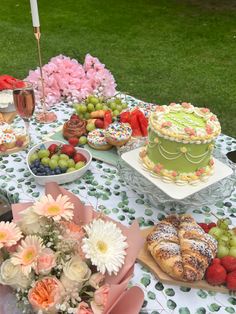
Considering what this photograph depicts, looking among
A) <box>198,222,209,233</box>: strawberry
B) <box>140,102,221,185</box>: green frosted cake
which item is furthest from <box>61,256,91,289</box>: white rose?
<box>140,102,221,185</box>: green frosted cake

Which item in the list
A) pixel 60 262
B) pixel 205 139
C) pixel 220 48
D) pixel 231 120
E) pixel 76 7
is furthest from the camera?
pixel 76 7

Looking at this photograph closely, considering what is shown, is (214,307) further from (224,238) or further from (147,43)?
(147,43)

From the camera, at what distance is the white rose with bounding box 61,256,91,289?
Result: 3.48 ft

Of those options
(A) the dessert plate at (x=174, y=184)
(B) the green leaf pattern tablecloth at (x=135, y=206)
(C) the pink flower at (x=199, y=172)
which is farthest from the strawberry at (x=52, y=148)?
(C) the pink flower at (x=199, y=172)

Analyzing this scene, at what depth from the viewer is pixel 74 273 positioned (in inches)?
41.8

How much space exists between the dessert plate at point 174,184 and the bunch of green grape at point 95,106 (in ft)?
1.89

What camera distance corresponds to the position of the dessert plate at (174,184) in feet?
5.25

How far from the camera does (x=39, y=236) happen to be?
→ 3.72 feet

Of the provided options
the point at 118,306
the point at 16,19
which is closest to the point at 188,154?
the point at 118,306

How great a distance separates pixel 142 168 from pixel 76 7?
7296 millimetres

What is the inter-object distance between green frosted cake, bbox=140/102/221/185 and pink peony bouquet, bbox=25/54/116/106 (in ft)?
3.03

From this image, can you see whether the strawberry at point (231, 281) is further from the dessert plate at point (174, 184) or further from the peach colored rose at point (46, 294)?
the peach colored rose at point (46, 294)

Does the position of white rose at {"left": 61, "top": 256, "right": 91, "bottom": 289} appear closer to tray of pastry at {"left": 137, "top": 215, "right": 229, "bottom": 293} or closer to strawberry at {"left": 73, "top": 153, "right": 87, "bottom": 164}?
tray of pastry at {"left": 137, "top": 215, "right": 229, "bottom": 293}

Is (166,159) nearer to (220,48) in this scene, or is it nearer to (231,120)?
(231,120)
